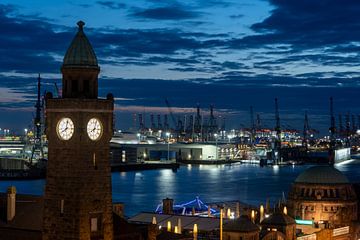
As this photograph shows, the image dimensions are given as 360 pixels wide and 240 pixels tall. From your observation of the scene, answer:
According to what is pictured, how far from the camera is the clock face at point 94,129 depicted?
2350cm

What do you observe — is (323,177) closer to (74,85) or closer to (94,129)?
(94,129)

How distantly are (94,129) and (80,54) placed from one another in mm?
2469

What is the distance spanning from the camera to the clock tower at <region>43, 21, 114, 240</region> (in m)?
23.2

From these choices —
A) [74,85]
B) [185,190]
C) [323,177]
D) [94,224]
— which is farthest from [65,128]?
[185,190]

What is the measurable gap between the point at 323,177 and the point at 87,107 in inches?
1204

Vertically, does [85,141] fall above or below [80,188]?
above

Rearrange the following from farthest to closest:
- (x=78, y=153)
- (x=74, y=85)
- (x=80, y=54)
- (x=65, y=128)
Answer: (x=74, y=85)
(x=80, y=54)
(x=65, y=128)
(x=78, y=153)

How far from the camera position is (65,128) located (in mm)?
A: 23516

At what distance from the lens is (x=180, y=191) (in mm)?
104250

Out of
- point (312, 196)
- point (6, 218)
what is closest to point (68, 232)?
point (6, 218)

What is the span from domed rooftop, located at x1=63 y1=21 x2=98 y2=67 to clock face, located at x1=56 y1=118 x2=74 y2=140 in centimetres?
181

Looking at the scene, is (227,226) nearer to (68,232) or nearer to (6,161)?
(68,232)

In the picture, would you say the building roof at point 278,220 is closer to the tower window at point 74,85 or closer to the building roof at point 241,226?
the building roof at point 241,226

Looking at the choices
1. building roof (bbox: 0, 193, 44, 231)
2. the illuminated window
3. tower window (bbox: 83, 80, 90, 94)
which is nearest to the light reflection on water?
building roof (bbox: 0, 193, 44, 231)
